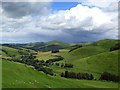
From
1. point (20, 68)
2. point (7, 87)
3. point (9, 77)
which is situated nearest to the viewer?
point (7, 87)

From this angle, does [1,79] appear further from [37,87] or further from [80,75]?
[80,75]

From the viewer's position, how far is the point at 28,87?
7412cm

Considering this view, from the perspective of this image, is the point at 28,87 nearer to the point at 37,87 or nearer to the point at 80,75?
the point at 37,87

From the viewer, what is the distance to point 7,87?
68.5 m

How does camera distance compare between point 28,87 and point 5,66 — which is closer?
point 28,87

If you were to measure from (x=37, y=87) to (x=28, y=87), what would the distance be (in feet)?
13.7

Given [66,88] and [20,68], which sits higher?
[20,68]

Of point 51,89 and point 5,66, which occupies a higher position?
point 5,66

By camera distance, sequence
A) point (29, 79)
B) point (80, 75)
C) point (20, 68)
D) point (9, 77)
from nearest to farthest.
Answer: point (9, 77) → point (29, 79) → point (20, 68) → point (80, 75)

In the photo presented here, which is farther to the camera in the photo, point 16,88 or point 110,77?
point 110,77

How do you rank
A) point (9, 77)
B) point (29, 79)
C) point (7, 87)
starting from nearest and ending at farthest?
point (7, 87) < point (9, 77) < point (29, 79)

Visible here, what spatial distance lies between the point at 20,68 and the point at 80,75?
264 ft

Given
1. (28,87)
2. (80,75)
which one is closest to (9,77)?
(28,87)

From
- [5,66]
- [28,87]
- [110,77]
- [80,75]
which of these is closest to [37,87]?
[28,87]
